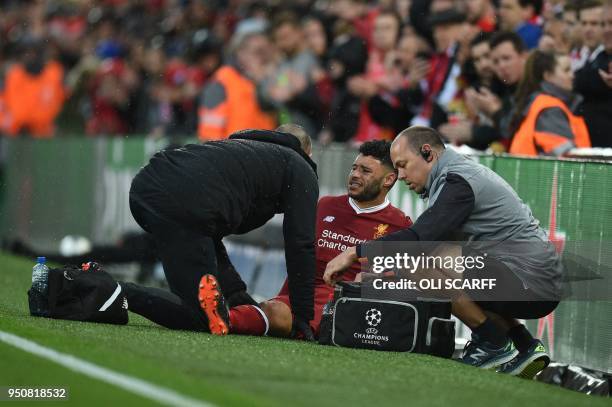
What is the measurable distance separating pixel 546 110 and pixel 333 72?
4.48 meters

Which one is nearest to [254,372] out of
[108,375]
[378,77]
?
[108,375]

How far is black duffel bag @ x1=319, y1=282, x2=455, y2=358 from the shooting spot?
8219mm

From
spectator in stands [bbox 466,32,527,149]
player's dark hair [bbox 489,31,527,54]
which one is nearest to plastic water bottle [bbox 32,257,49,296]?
spectator in stands [bbox 466,32,527,149]

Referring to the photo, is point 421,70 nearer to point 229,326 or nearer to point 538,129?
point 538,129

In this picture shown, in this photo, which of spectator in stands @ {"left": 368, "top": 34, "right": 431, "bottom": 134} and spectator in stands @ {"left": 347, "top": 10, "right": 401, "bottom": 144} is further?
spectator in stands @ {"left": 347, "top": 10, "right": 401, "bottom": 144}

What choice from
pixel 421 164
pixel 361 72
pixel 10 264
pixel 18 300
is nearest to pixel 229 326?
pixel 421 164

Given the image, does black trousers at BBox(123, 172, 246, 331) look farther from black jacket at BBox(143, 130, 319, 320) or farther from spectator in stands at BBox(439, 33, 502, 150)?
spectator in stands at BBox(439, 33, 502, 150)

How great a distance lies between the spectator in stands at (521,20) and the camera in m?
11.9

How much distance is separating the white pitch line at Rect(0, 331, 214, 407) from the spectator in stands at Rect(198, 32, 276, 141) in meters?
7.01

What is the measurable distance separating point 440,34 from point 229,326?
4772mm

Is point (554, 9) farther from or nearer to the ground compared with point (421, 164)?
farther from the ground

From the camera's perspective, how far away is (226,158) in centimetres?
868

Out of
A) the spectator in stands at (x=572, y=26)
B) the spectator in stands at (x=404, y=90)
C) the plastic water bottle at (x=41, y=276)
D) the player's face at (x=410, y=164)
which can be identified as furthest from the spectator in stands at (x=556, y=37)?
the plastic water bottle at (x=41, y=276)

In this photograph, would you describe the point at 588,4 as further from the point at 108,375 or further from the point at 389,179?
the point at 108,375
